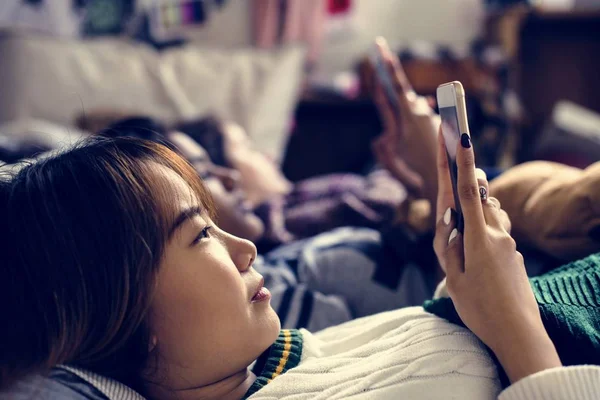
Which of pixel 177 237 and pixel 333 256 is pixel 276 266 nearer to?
pixel 333 256

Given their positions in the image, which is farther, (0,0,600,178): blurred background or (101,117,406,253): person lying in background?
(0,0,600,178): blurred background

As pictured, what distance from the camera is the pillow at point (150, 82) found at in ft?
6.10

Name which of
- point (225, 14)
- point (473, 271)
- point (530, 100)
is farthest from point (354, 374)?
point (530, 100)

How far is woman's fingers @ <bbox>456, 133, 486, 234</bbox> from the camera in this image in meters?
0.59

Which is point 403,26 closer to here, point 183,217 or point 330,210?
point 330,210

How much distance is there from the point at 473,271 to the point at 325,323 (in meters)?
0.42

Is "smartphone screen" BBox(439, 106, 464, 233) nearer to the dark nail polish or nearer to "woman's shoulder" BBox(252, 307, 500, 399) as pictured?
the dark nail polish

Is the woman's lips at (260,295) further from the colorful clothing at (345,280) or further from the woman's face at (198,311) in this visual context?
the colorful clothing at (345,280)

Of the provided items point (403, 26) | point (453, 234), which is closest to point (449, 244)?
Answer: point (453, 234)

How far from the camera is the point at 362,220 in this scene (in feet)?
4.71

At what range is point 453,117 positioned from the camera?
2.03 feet

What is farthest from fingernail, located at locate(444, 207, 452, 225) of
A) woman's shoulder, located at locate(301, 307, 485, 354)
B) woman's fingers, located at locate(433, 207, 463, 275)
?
woman's shoulder, located at locate(301, 307, 485, 354)

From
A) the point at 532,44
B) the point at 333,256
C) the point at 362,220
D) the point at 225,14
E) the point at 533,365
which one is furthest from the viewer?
the point at 532,44

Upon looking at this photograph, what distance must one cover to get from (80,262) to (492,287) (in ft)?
1.31
